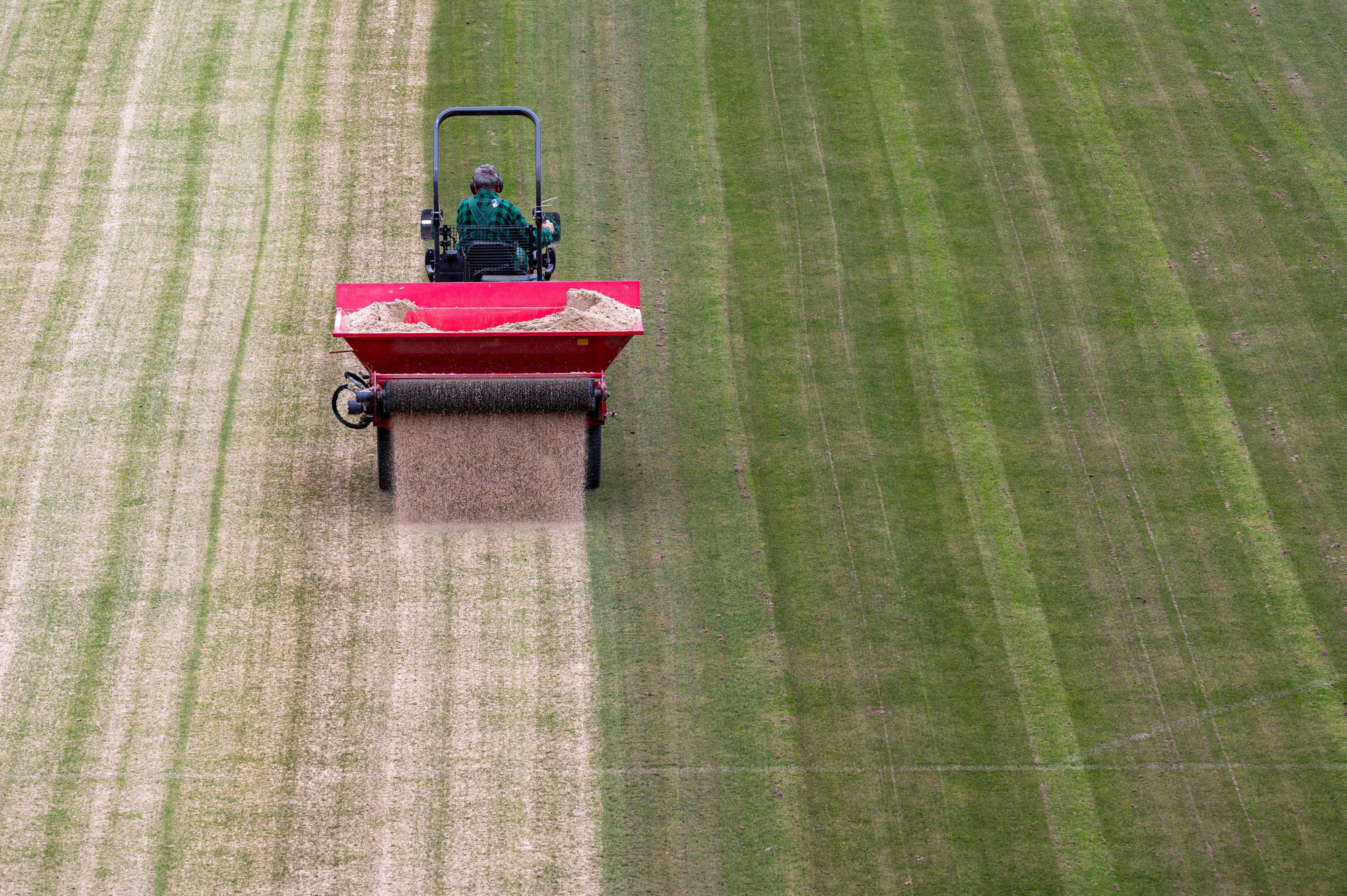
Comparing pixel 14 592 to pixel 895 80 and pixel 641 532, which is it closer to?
pixel 641 532

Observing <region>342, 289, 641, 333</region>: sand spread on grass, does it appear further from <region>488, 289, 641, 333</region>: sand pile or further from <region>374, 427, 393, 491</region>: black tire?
<region>374, 427, 393, 491</region>: black tire

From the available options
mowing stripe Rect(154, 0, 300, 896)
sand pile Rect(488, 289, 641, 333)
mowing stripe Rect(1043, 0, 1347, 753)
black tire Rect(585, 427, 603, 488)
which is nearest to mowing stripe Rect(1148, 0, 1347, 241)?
mowing stripe Rect(1043, 0, 1347, 753)

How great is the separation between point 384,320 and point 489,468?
150 cm

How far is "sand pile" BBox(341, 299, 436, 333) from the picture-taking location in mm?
11789

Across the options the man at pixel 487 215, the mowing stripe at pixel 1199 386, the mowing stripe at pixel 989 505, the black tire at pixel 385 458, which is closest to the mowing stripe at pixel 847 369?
the mowing stripe at pixel 989 505

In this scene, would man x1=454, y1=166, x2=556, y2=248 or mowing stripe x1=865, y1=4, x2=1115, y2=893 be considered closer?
mowing stripe x1=865, y1=4, x2=1115, y2=893

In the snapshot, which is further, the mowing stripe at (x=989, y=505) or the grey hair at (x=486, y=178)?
the grey hair at (x=486, y=178)

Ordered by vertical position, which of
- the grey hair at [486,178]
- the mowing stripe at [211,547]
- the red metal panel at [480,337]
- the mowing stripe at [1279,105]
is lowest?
the mowing stripe at [211,547]

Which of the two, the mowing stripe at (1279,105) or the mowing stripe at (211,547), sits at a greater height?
the mowing stripe at (1279,105)

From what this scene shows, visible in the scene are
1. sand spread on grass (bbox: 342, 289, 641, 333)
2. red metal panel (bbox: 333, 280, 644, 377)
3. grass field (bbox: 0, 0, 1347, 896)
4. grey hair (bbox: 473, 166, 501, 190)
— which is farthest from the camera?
grey hair (bbox: 473, 166, 501, 190)

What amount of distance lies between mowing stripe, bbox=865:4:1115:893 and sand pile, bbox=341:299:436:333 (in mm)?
4844

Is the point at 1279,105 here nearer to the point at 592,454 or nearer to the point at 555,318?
the point at 592,454

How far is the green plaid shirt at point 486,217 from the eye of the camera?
13.7 meters

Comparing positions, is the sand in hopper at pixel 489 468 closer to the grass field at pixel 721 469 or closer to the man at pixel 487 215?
the grass field at pixel 721 469
